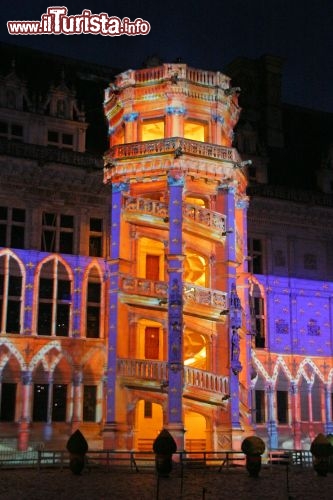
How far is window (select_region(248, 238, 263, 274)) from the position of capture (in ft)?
123

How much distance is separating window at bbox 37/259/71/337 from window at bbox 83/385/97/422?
2.58 m

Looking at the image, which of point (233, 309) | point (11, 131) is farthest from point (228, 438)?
point (11, 131)

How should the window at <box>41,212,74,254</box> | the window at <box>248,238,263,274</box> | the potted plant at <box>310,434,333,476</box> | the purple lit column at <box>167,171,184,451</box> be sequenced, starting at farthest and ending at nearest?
the window at <box>248,238,263,274</box> → the window at <box>41,212,74,254</box> → the purple lit column at <box>167,171,184,451</box> → the potted plant at <box>310,434,333,476</box>

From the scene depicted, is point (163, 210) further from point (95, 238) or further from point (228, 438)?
point (228, 438)

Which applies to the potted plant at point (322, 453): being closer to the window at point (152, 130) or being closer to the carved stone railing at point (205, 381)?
the carved stone railing at point (205, 381)

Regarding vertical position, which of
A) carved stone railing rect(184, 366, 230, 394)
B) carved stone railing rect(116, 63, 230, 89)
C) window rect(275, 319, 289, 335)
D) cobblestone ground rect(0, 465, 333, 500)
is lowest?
cobblestone ground rect(0, 465, 333, 500)

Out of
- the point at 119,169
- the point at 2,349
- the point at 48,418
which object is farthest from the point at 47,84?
the point at 48,418

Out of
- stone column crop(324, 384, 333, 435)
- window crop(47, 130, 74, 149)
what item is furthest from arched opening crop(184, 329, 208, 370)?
window crop(47, 130, 74, 149)

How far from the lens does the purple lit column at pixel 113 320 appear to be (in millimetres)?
28438

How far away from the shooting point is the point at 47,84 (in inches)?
1485

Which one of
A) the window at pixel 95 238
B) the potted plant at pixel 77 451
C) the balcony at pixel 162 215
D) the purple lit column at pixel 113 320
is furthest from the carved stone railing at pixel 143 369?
the window at pixel 95 238

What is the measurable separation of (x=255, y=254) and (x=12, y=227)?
12302 millimetres

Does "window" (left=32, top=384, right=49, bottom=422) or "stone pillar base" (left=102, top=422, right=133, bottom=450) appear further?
"window" (left=32, top=384, right=49, bottom=422)

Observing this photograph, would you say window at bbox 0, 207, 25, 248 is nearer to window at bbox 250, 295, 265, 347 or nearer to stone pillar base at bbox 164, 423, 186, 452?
stone pillar base at bbox 164, 423, 186, 452
